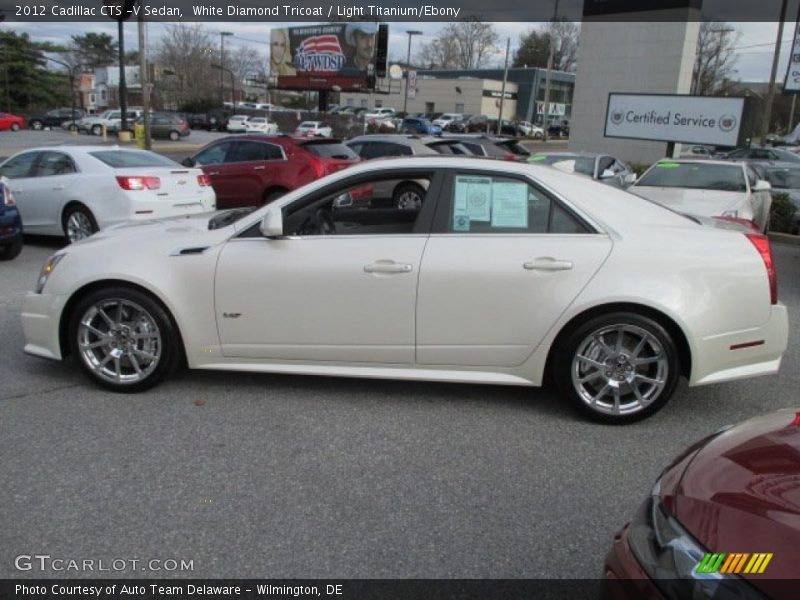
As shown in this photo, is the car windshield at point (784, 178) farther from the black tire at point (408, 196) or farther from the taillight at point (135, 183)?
the taillight at point (135, 183)

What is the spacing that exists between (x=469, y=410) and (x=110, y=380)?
2.34 m

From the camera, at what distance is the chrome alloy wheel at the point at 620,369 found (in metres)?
4.14

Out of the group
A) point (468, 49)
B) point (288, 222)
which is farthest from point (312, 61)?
point (288, 222)

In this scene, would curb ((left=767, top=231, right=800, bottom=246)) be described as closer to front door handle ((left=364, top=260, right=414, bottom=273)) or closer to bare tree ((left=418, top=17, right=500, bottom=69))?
front door handle ((left=364, top=260, right=414, bottom=273))

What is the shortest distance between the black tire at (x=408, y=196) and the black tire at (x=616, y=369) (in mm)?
1322

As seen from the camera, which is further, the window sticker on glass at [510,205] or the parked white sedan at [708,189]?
the parked white sedan at [708,189]

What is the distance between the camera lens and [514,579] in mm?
2777

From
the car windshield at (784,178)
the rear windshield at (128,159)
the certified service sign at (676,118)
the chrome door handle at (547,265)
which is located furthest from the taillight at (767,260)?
the certified service sign at (676,118)

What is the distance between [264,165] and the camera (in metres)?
12.2

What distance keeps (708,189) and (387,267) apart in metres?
8.12

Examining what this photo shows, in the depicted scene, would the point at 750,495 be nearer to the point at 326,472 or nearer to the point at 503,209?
the point at 326,472

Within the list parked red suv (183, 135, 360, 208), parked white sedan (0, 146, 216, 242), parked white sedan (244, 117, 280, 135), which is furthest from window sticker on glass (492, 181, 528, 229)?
parked white sedan (244, 117, 280, 135)

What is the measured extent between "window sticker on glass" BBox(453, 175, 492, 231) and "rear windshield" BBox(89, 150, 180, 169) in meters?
6.80

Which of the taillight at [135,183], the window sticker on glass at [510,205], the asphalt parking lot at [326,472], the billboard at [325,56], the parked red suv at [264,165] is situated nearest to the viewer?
the asphalt parking lot at [326,472]
